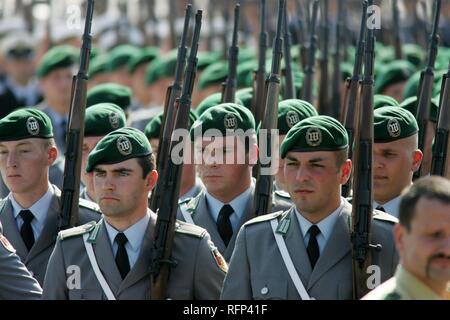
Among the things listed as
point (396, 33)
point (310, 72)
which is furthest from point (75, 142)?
point (396, 33)

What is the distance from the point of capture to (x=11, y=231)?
1086 centimetres

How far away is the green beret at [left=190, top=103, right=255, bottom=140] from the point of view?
36.1 feet

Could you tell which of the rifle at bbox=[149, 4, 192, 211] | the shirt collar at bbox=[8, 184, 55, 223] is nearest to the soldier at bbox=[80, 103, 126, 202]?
the rifle at bbox=[149, 4, 192, 211]

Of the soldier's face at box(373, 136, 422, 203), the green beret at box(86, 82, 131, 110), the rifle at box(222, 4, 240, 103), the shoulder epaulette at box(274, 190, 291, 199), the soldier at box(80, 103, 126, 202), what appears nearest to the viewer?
the soldier's face at box(373, 136, 422, 203)

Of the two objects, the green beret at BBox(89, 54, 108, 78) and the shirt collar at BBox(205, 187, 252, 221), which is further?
the green beret at BBox(89, 54, 108, 78)

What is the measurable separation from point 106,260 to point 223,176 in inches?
68.8

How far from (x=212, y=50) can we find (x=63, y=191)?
14.2 metres

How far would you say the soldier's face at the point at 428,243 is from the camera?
691 cm

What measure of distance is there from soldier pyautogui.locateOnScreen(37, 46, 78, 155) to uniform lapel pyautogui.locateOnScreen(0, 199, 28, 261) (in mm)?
5491

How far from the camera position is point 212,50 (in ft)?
81.9

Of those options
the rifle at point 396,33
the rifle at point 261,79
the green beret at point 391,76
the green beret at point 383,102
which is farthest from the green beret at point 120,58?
the green beret at point 383,102

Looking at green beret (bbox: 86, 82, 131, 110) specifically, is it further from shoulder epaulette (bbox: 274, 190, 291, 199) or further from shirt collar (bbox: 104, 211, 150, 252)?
shirt collar (bbox: 104, 211, 150, 252)
